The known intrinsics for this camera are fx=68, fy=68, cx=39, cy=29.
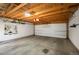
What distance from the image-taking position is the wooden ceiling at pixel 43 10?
1.61 m

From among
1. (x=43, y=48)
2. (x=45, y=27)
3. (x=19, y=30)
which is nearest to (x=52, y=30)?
(x=45, y=27)

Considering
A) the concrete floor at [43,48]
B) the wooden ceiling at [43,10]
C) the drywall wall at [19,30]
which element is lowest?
the concrete floor at [43,48]

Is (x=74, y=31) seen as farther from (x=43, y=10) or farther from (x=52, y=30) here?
(x=43, y=10)

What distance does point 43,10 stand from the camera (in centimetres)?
178

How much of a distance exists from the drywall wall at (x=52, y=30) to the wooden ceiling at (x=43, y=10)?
140 mm

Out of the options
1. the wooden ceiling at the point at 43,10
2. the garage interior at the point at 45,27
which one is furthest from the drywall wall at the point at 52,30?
the wooden ceiling at the point at 43,10

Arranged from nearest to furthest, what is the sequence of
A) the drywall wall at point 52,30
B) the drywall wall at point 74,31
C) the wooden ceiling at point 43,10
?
the wooden ceiling at point 43,10, the drywall wall at point 74,31, the drywall wall at point 52,30

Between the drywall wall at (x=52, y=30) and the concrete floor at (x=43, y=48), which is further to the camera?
the drywall wall at (x=52, y=30)

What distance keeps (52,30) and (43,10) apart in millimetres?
627

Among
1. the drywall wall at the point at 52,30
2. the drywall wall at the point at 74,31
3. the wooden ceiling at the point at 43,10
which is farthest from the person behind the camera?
the drywall wall at the point at 52,30

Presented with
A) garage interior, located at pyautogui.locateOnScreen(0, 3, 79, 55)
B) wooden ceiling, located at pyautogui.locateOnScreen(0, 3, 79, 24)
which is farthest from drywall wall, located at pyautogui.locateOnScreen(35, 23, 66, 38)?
wooden ceiling, located at pyautogui.locateOnScreen(0, 3, 79, 24)

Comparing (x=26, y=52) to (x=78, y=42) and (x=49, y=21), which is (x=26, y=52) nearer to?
(x=49, y=21)

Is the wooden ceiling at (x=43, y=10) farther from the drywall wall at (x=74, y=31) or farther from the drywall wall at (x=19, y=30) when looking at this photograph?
the drywall wall at (x=19, y=30)
